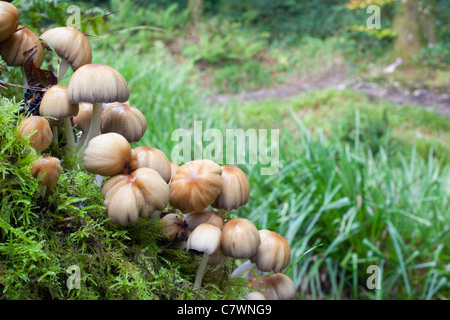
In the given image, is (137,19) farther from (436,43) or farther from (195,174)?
(195,174)

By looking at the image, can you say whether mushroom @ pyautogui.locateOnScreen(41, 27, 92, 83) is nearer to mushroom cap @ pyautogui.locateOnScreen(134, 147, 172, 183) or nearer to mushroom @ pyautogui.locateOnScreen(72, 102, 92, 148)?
mushroom @ pyautogui.locateOnScreen(72, 102, 92, 148)

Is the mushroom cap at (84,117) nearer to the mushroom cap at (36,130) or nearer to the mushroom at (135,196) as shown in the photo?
the mushroom cap at (36,130)

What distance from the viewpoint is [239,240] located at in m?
0.67

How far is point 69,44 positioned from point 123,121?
173mm

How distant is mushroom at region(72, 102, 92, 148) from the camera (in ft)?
2.59

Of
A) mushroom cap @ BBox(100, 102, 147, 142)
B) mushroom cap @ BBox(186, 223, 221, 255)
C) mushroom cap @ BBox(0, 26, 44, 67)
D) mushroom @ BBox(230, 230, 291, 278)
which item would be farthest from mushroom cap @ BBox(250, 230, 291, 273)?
mushroom cap @ BBox(0, 26, 44, 67)

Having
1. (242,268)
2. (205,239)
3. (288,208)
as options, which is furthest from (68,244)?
(288,208)

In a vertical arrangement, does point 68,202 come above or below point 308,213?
above

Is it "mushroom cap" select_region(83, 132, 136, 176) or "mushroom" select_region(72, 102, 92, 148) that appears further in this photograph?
"mushroom" select_region(72, 102, 92, 148)

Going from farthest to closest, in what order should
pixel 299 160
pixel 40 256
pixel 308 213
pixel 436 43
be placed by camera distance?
pixel 436 43
pixel 299 160
pixel 308 213
pixel 40 256

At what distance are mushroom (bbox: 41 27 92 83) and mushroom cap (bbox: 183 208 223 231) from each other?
0.37 m

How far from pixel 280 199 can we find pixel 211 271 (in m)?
1.77

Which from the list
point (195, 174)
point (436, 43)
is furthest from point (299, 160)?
point (436, 43)

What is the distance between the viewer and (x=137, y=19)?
9758 millimetres
